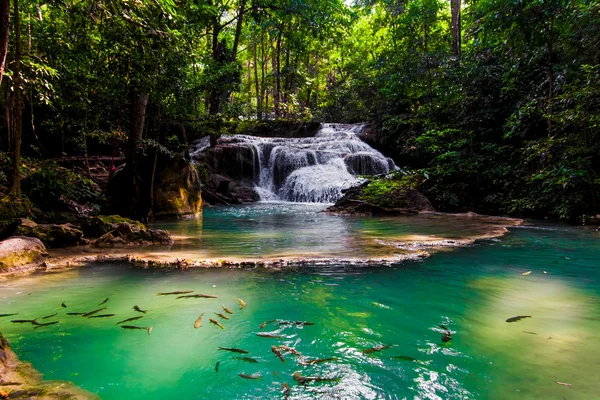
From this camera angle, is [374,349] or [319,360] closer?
[319,360]

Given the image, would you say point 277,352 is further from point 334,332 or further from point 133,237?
point 133,237

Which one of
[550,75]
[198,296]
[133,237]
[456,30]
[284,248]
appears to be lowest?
[198,296]

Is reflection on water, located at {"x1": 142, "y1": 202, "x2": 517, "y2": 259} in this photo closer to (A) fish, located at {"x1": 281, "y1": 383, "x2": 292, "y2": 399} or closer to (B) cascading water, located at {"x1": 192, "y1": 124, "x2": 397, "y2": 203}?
(A) fish, located at {"x1": 281, "y1": 383, "x2": 292, "y2": 399}

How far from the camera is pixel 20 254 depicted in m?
4.18

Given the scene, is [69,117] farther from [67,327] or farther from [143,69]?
[67,327]

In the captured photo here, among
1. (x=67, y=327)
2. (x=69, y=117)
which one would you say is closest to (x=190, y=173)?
(x=69, y=117)

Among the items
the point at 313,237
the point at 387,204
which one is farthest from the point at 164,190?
the point at 387,204

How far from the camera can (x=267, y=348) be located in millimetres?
2287

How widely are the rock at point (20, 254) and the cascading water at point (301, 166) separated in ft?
38.0

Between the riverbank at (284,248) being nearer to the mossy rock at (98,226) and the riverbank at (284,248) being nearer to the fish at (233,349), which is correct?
the mossy rock at (98,226)

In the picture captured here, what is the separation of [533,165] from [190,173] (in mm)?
9995

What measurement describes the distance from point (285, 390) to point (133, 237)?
4672 mm

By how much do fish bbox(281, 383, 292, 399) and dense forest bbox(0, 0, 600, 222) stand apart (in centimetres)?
277

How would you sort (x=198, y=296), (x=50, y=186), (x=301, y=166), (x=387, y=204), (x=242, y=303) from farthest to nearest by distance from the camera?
(x=301, y=166) < (x=387, y=204) < (x=50, y=186) < (x=198, y=296) < (x=242, y=303)
